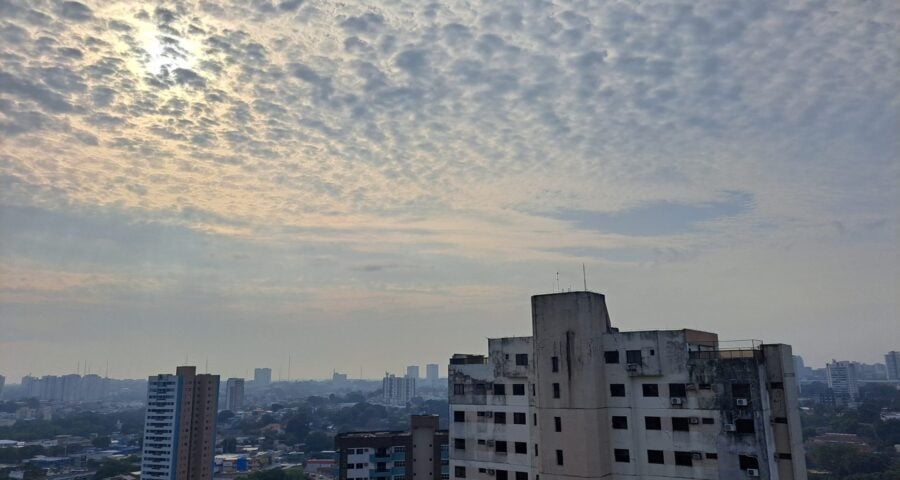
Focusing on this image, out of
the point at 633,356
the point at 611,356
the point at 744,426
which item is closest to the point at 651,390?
the point at 633,356

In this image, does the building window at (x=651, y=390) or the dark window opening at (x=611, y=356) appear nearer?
the building window at (x=651, y=390)

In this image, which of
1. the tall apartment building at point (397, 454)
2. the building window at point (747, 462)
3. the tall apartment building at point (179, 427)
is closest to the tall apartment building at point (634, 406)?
the building window at point (747, 462)

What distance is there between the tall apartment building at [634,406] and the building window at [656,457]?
6cm

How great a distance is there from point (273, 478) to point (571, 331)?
93.1 m

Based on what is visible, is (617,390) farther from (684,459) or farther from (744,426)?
(744,426)

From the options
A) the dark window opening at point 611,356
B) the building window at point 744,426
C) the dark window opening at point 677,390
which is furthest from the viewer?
the dark window opening at point 611,356

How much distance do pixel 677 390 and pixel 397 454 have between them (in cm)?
5132

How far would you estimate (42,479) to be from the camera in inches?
4749

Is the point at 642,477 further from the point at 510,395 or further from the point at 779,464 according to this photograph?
the point at 510,395

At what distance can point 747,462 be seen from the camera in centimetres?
3072

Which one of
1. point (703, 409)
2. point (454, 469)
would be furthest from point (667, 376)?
point (454, 469)

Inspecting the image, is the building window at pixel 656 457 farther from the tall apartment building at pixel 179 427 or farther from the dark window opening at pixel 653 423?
the tall apartment building at pixel 179 427

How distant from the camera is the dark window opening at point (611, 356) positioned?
35.3 metres

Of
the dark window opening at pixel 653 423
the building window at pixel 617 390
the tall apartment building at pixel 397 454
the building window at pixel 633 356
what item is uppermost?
the building window at pixel 633 356
